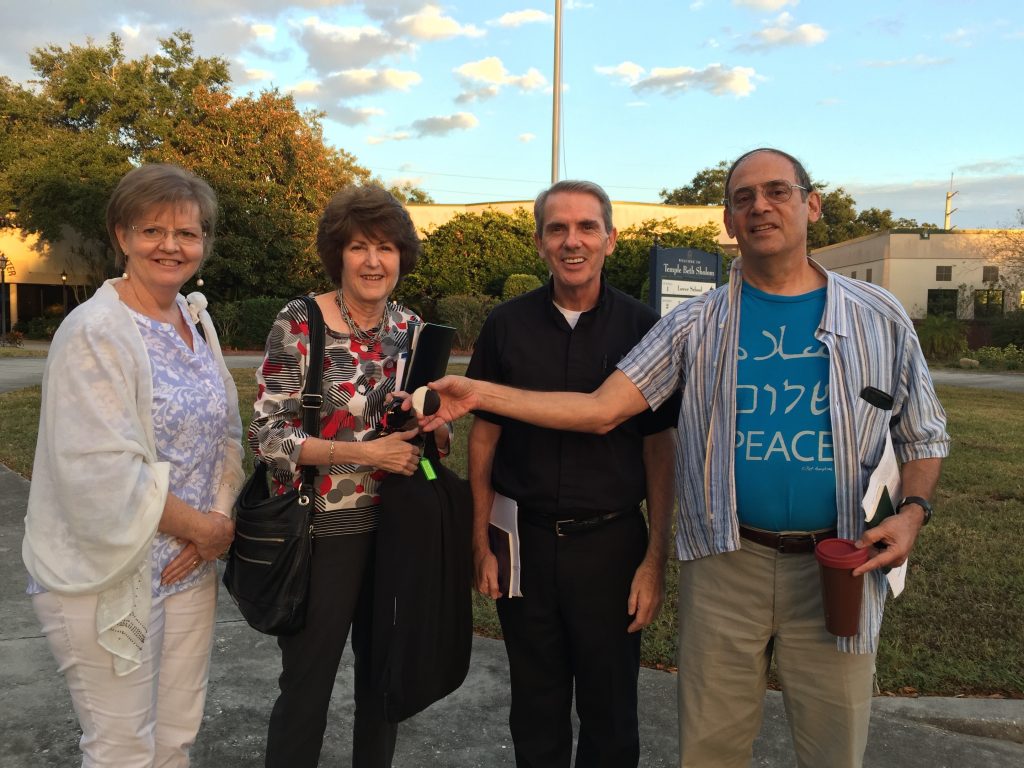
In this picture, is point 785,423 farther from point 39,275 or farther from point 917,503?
point 39,275

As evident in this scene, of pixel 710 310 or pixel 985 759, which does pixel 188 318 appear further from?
pixel 985 759

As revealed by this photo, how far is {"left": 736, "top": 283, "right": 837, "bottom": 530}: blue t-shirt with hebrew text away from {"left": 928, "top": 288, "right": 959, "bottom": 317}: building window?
126 ft

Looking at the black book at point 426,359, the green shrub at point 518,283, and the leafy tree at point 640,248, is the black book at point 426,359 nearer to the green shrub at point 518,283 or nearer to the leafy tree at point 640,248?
the green shrub at point 518,283

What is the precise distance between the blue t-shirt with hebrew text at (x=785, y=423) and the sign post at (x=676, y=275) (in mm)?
6706

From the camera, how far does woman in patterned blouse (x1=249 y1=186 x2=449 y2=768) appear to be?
2307 millimetres

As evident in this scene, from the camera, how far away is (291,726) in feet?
7.80

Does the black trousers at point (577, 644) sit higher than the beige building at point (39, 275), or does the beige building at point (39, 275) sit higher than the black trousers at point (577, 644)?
the beige building at point (39, 275)

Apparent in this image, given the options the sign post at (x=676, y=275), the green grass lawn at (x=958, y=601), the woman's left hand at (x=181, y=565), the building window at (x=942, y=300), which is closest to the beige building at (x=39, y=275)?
the building window at (x=942, y=300)

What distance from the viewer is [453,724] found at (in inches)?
128

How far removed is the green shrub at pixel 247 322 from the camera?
1008 inches

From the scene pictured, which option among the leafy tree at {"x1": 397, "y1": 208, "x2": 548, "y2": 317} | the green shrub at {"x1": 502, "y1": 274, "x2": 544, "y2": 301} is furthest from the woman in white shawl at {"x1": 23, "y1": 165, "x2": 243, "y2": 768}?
the leafy tree at {"x1": 397, "y1": 208, "x2": 548, "y2": 317}

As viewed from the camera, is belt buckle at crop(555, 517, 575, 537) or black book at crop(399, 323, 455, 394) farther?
belt buckle at crop(555, 517, 575, 537)

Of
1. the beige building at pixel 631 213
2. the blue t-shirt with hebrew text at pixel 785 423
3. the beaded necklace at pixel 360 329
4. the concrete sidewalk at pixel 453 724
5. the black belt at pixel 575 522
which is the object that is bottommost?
the concrete sidewalk at pixel 453 724

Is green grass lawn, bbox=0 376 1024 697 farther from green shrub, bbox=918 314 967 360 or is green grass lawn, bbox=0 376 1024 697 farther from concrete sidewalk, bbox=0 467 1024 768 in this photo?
green shrub, bbox=918 314 967 360
